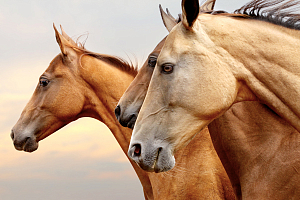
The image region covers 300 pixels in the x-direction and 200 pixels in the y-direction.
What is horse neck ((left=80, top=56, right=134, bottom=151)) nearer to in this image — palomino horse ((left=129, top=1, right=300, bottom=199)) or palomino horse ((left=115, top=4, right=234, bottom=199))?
palomino horse ((left=115, top=4, right=234, bottom=199))

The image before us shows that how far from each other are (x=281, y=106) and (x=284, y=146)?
0.91m

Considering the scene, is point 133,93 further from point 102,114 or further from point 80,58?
point 80,58

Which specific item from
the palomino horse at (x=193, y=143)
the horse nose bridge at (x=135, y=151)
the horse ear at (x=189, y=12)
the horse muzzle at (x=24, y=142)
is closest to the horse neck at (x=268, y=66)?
the horse ear at (x=189, y=12)

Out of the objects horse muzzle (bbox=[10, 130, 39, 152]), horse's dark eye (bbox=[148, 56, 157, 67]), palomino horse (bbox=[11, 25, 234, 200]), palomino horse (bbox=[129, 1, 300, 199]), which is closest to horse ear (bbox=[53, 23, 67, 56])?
palomino horse (bbox=[11, 25, 234, 200])

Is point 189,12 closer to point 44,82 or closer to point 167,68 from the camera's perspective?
point 167,68

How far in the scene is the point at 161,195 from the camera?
4930mm

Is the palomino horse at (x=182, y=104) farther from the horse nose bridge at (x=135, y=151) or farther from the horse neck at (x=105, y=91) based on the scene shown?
the horse neck at (x=105, y=91)

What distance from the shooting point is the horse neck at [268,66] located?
2920mm

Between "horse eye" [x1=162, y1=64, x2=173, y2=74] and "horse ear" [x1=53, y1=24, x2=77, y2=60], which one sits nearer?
"horse eye" [x1=162, y1=64, x2=173, y2=74]

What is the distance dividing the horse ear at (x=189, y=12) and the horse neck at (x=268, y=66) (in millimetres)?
211

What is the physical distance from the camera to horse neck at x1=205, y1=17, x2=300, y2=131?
2.92 meters

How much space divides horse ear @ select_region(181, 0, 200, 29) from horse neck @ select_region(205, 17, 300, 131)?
0.69 feet

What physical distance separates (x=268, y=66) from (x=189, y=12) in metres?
0.79

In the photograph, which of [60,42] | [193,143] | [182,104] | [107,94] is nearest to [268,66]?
[182,104]
